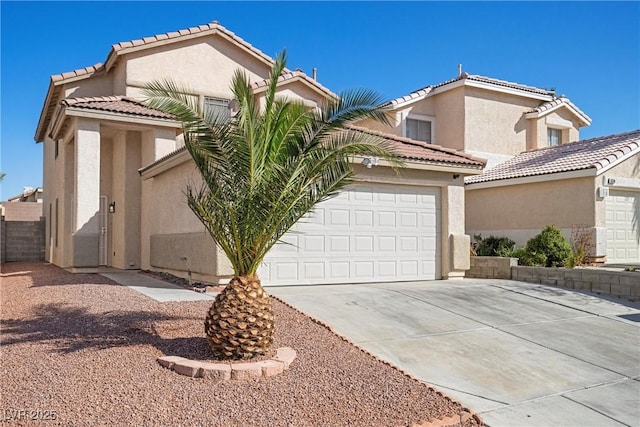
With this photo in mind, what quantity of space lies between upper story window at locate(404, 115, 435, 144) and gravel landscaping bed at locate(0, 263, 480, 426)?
52.5 ft

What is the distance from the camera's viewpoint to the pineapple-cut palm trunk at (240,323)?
21.0 feet

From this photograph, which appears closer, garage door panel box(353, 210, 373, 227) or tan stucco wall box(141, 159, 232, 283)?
tan stucco wall box(141, 159, 232, 283)

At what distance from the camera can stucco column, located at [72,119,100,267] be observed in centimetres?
1480

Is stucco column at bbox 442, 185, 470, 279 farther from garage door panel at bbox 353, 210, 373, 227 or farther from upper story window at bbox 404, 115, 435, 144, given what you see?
upper story window at bbox 404, 115, 435, 144

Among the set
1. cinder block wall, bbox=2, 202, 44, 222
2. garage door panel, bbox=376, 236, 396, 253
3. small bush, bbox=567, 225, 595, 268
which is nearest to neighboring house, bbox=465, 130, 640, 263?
small bush, bbox=567, 225, 595, 268

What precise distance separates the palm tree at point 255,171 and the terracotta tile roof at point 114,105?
818 centimetres

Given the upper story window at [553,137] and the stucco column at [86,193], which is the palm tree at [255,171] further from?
the upper story window at [553,137]

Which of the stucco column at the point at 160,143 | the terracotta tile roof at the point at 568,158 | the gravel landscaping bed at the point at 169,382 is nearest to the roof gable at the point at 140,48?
the stucco column at the point at 160,143

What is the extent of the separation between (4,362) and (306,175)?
440 centimetres

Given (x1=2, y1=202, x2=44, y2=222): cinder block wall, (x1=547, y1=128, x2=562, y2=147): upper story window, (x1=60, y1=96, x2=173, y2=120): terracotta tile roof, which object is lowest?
(x1=2, y1=202, x2=44, y2=222): cinder block wall

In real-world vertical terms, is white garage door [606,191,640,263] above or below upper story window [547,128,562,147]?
below

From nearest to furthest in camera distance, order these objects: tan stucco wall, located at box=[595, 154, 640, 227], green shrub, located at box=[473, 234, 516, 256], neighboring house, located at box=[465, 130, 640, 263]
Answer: green shrub, located at box=[473, 234, 516, 256] → tan stucco wall, located at box=[595, 154, 640, 227] → neighboring house, located at box=[465, 130, 640, 263]

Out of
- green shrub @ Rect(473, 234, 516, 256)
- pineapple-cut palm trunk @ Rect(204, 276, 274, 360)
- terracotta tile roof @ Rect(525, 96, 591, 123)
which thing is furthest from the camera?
terracotta tile roof @ Rect(525, 96, 591, 123)

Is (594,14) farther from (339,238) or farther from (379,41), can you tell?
(339,238)
